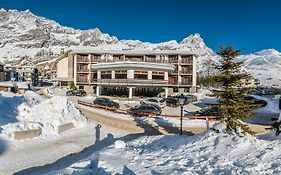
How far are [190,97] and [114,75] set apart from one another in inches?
652

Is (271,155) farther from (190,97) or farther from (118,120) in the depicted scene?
(190,97)

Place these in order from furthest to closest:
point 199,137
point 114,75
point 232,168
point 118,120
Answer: point 114,75 < point 118,120 < point 199,137 < point 232,168

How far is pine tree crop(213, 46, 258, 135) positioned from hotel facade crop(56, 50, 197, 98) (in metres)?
40.9

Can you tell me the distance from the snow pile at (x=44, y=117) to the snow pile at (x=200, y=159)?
9.06 metres

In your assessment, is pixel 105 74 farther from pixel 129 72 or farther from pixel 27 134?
pixel 27 134

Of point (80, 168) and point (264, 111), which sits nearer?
point (80, 168)

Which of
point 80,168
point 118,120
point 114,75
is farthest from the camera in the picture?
point 114,75

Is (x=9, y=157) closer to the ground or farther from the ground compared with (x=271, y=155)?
closer to the ground

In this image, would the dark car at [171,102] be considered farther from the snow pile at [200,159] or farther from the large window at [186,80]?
the snow pile at [200,159]

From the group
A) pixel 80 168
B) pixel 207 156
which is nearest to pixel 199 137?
pixel 207 156

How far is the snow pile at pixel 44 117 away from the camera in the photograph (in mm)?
23391

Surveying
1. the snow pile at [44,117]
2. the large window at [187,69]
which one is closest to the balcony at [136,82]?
the large window at [187,69]

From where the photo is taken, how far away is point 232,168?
41.1 feet

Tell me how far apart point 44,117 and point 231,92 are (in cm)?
1525
